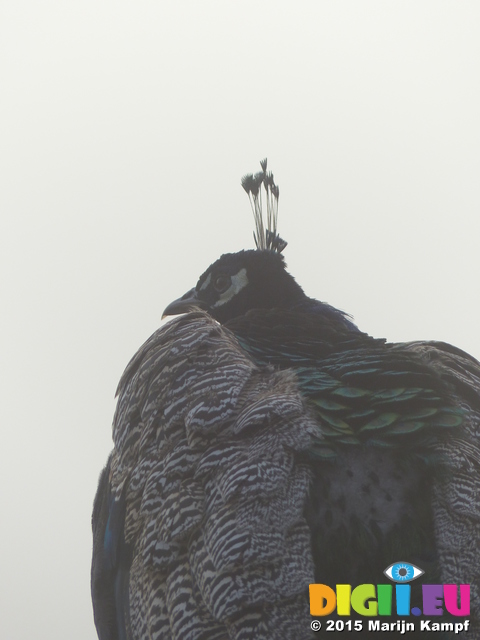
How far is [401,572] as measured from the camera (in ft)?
5.17

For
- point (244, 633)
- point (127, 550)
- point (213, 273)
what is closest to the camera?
point (244, 633)

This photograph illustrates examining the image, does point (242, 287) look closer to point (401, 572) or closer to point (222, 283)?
point (222, 283)

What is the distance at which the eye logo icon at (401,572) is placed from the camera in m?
1.58

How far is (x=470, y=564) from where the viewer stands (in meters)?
1.59

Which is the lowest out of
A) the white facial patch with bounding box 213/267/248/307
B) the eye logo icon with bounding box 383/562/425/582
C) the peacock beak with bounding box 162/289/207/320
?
the eye logo icon with bounding box 383/562/425/582

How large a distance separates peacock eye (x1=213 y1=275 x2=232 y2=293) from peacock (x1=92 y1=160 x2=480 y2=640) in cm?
90

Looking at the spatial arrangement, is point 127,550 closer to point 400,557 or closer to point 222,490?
point 222,490

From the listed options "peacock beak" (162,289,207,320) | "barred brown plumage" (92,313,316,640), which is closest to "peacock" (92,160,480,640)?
"barred brown plumage" (92,313,316,640)

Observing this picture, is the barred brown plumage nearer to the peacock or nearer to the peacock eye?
the peacock

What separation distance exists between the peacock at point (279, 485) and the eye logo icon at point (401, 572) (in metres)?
0.01

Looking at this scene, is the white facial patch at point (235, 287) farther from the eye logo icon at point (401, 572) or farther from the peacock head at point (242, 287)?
the eye logo icon at point (401, 572)

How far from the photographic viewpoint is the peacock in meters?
1.54

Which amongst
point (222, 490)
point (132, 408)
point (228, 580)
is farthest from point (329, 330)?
point (228, 580)

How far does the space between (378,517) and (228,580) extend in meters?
0.34
